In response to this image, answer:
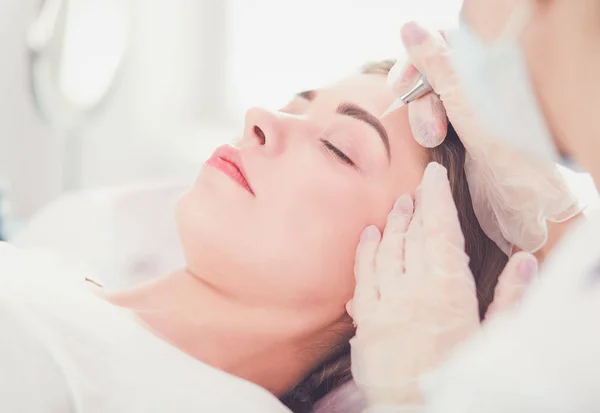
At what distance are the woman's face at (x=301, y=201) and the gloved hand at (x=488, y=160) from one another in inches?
3.0

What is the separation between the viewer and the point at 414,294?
0.98 metres

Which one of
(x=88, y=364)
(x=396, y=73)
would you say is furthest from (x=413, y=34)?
(x=88, y=364)

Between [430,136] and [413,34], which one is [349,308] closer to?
[430,136]

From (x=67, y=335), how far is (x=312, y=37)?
1.56 meters

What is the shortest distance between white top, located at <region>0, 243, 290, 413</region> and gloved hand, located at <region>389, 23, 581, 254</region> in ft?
1.40

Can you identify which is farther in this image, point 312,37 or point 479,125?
point 312,37

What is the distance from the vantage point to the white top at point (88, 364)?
0.93 m

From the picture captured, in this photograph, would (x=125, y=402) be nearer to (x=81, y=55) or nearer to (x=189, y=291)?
(x=189, y=291)

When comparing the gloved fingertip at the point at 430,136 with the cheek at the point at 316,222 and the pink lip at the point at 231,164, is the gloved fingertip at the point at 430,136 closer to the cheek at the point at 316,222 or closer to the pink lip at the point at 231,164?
the cheek at the point at 316,222

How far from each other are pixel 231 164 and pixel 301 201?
134mm

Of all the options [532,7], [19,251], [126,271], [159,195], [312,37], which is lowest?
[126,271]

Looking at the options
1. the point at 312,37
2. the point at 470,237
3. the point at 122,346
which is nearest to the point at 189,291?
the point at 122,346

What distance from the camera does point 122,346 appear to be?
1012 mm

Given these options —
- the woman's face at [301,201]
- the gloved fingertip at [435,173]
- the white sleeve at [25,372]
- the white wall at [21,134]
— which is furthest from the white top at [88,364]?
the white wall at [21,134]
